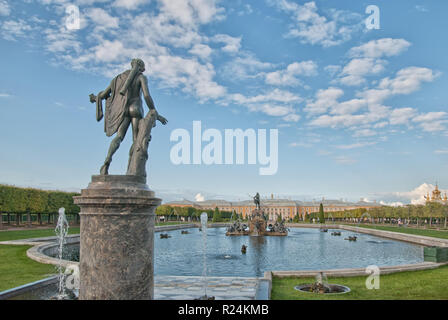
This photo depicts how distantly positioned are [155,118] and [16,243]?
19.5m

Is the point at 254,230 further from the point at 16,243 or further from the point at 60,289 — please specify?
the point at 60,289

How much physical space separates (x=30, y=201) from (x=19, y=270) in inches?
1274

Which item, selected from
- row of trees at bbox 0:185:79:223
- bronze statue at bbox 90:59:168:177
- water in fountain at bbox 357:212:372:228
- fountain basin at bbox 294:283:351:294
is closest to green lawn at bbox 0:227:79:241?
row of trees at bbox 0:185:79:223

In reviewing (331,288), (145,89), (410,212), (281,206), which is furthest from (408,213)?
(281,206)

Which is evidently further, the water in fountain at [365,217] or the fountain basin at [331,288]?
the water in fountain at [365,217]

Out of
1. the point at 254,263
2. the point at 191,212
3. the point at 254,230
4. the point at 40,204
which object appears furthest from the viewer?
the point at 191,212

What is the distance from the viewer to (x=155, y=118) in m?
5.75

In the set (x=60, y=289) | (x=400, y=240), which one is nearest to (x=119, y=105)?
(x=60, y=289)

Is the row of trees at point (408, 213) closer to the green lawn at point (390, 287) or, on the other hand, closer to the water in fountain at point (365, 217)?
the water in fountain at point (365, 217)

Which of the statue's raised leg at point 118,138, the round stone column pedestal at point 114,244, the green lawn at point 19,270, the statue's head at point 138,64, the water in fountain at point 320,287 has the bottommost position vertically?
the green lawn at point 19,270

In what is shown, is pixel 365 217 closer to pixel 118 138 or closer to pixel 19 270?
pixel 19 270

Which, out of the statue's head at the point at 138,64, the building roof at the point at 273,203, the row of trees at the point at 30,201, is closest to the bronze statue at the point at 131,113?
the statue's head at the point at 138,64

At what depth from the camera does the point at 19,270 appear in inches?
492

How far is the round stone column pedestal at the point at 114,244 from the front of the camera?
4.70m
